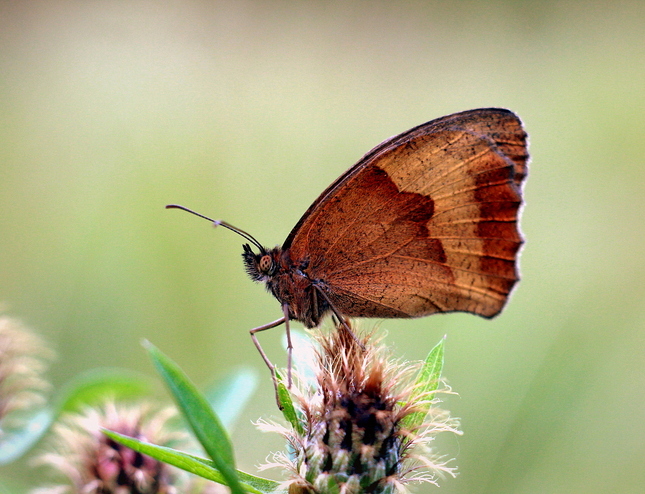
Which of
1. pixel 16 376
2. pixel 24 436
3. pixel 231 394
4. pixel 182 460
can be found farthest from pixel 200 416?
pixel 16 376

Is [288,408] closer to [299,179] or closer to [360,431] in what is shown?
[360,431]

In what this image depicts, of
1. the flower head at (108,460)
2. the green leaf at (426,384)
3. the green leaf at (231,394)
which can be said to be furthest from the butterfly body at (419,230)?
the flower head at (108,460)

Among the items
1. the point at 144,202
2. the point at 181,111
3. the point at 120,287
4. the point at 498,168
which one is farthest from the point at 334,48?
the point at 498,168

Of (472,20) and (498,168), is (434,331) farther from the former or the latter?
(472,20)

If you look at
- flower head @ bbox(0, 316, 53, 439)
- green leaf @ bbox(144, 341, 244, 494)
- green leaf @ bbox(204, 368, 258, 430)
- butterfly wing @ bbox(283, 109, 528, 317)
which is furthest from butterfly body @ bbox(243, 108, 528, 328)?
green leaf @ bbox(144, 341, 244, 494)

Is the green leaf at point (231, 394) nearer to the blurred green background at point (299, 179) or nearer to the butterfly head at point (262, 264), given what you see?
the butterfly head at point (262, 264)

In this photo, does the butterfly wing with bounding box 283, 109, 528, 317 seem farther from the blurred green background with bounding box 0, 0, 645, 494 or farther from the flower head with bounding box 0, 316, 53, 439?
the blurred green background with bounding box 0, 0, 645, 494
